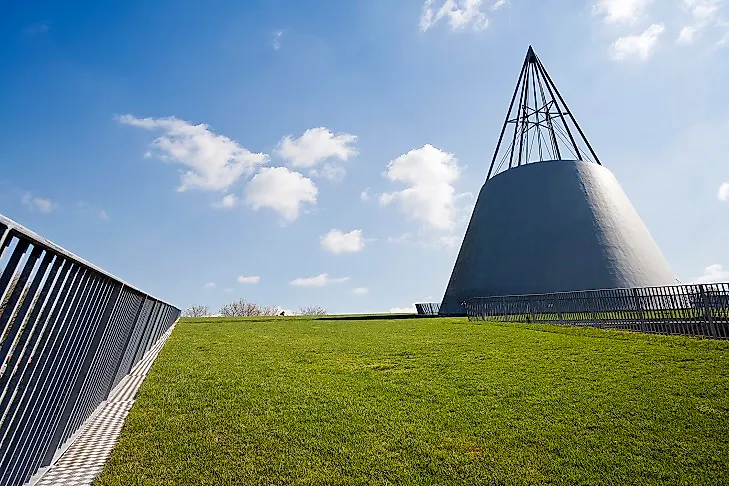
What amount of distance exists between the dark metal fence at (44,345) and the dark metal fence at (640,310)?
13.0 m

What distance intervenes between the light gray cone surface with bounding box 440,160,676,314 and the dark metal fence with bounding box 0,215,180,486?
27328 mm

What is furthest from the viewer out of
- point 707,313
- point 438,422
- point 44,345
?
point 707,313

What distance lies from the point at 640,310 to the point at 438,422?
1189 centimetres

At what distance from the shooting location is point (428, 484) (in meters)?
3.44

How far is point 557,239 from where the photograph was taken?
94.3 feet

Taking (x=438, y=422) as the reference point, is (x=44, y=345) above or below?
above

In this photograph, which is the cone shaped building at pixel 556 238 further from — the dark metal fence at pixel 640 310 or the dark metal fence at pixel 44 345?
the dark metal fence at pixel 44 345

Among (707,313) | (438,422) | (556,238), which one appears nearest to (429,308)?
(556,238)

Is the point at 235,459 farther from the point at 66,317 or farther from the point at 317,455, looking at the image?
the point at 66,317

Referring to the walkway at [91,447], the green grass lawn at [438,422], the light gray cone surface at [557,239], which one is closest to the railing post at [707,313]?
the green grass lawn at [438,422]

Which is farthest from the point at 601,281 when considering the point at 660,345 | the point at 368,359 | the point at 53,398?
the point at 53,398

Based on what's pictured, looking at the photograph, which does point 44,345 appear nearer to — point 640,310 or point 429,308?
point 640,310

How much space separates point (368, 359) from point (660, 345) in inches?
271

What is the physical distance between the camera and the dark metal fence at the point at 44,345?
92.3 inches
